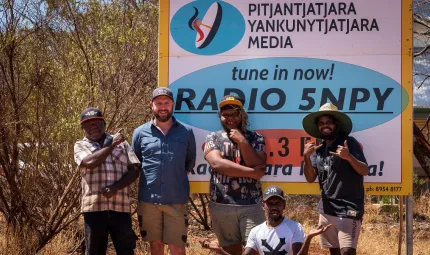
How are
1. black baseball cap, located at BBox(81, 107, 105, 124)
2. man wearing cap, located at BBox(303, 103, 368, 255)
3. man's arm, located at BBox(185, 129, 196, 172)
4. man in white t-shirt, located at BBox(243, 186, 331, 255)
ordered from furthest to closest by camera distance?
man's arm, located at BBox(185, 129, 196, 172) → black baseball cap, located at BBox(81, 107, 105, 124) → man wearing cap, located at BBox(303, 103, 368, 255) → man in white t-shirt, located at BBox(243, 186, 331, 255)

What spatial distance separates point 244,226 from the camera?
6.29m

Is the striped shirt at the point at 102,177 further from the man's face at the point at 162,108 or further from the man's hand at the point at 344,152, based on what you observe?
the man's hand at the point at 344,152

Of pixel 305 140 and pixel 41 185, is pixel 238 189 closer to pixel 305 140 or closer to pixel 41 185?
pixel 305 140

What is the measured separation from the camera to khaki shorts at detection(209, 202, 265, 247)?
629 cm

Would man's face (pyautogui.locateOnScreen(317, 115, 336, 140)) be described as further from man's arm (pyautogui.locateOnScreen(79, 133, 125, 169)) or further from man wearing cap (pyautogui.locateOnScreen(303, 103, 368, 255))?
man's arm (pyautogui.locateOnScreen(79, 133, 125, 169))

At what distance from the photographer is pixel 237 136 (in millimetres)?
6285

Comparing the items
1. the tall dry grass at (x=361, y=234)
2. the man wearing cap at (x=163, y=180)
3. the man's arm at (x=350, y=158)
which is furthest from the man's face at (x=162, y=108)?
the tall dry grass at (x=361, y=234)

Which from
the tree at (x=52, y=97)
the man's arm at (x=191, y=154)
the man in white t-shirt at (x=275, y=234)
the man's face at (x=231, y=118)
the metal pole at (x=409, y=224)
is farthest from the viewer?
the tree at (x=52, y=97)

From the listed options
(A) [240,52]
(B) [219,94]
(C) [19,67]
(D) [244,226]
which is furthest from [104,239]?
(C) [19,67]

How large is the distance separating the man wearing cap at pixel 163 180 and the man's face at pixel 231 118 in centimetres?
39

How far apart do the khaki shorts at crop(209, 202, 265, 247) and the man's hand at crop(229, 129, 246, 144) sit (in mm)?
592

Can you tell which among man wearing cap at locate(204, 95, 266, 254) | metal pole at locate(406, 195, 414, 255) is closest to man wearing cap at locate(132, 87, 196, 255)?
man wearing cap at locate(204, 95, 266, 254)

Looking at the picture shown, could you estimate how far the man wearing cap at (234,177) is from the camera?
247 inches

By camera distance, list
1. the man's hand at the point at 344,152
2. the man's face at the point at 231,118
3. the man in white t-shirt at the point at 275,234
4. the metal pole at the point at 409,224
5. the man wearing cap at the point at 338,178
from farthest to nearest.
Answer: the metal pole at the point at 409,224 → the man's face at the point at 231,118 → the man wearing cap at the point at 338,178 → the man's hand at the point at 344,152 → the man in white t-shirt at the point at 275,234
